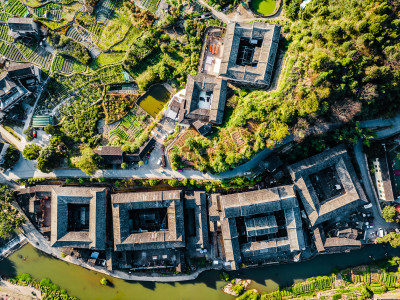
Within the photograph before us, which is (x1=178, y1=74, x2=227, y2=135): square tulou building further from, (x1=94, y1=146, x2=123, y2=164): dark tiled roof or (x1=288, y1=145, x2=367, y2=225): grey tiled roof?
(x1=288, y1=145, x2=367, y2=225): grey tiled roof

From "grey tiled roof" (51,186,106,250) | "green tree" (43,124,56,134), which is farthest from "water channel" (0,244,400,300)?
"green tree" (43,124,56,134)

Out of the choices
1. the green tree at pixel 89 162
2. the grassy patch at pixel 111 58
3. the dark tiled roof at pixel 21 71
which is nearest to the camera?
the green tree at pixel 89 162

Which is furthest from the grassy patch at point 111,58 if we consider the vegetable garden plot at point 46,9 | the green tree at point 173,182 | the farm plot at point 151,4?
the green tree at point 173,182

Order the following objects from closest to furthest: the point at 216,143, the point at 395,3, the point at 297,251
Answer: the point at 395,3 → the point at 216,143 → the point at 297,251

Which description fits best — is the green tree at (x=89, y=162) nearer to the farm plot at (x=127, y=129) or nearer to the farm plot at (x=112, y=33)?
the farm plot at (x=127, y=129)

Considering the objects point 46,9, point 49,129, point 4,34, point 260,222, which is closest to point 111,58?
point 46,9

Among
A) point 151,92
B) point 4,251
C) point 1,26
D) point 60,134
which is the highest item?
point 1,26

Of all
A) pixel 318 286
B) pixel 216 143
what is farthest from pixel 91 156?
pixel 318 286

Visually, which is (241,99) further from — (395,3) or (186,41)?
(395,3)
